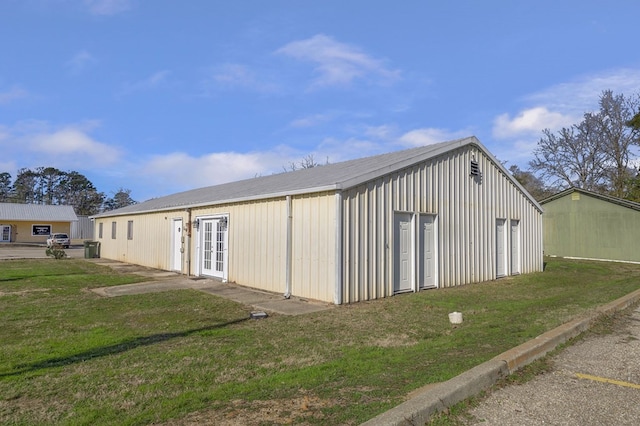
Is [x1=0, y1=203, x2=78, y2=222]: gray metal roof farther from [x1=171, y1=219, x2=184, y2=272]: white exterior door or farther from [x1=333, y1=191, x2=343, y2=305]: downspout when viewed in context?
[x1=333, y1=191, x2=343, y2=305]: downspout

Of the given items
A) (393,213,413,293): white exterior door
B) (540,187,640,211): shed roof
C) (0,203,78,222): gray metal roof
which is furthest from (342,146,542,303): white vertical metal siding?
(0,203,78,222): gray metal roof

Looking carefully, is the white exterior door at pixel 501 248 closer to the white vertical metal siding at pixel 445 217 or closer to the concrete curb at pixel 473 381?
the white vertical metal siding at pixel 445 217

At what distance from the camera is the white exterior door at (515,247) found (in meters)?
14.9

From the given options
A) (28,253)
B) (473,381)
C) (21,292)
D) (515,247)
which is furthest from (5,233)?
(473,381)

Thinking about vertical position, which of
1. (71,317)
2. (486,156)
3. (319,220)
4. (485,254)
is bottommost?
(71,317)

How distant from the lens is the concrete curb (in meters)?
3.15

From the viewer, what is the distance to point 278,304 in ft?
28.6

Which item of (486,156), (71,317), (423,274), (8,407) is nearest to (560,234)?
(486,156)

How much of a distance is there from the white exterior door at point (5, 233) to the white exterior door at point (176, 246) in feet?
121

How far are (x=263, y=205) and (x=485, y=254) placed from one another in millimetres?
7362

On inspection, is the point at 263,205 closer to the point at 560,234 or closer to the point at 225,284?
the point at 225,284

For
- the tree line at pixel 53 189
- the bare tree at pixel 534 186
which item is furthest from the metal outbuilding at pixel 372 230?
the tree line at pixel 53 189

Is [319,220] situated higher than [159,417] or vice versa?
[319,220]

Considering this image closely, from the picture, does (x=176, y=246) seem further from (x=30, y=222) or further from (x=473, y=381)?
(x=30, y=222)
